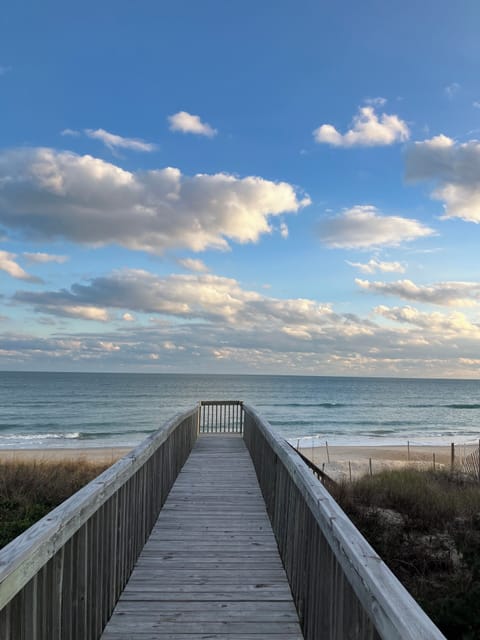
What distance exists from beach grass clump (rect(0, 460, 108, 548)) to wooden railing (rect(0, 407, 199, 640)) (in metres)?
5.00

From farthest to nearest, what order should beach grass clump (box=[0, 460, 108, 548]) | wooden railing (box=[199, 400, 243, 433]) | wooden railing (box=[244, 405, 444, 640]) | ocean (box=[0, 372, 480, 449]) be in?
1. ocean (box=[0, 372, 480, 449])
2. wooden railing (box=[199, 400, 243, 433])
3. beach grass clump (box=[0, 460, 108, 548])
4. wooden railing (box=[244, 405, 444, 640])

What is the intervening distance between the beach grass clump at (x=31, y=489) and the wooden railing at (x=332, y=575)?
583 centimetres

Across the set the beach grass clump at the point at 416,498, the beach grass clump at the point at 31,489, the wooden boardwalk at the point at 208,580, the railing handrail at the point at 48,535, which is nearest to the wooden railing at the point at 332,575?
the wooden boardwalk at the point at 208,580

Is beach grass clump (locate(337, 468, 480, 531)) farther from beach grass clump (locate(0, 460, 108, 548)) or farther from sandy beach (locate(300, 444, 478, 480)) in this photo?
sandy beach (locate(300, 444, 478, 480))

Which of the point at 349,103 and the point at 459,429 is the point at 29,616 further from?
the point at 459,429

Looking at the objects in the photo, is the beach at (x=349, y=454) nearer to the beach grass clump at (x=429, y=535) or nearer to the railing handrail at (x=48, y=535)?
the beach grass clump at (x=429, y=535)

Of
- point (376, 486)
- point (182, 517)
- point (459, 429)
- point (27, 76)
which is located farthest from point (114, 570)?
point (459, 429)

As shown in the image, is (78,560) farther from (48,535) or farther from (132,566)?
(132,566)

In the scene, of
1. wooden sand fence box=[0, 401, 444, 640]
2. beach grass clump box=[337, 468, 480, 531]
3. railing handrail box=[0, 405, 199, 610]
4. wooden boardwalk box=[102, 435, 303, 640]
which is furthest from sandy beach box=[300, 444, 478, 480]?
railing handrail box=[0, 405, 199, 610]

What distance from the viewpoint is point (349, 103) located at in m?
13.3

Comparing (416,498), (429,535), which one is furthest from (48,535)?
(416,498)

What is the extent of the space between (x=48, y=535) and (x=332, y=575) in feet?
4.43

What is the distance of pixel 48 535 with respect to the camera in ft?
6.22

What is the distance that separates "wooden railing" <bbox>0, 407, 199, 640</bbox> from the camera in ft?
5.48
